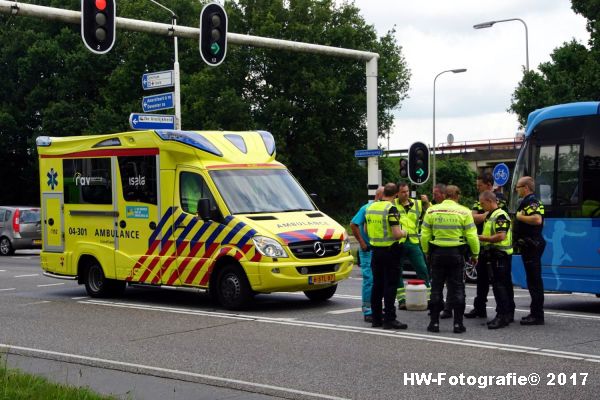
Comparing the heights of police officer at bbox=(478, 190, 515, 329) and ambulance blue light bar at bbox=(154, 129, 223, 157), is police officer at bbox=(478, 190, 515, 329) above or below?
below

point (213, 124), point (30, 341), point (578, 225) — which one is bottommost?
point (30, 341)

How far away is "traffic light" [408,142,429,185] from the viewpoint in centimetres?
2036

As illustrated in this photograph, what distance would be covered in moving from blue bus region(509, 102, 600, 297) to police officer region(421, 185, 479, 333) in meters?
2.77

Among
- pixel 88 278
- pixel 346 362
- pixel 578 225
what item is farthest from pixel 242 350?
pixel 88 278

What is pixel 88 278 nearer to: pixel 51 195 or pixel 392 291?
pixel 51 195

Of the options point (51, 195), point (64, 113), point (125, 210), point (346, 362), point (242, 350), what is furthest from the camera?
point (64, 113)

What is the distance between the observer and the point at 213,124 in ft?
157

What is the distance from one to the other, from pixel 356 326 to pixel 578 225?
3.79 m

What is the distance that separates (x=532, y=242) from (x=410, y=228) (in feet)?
5.95

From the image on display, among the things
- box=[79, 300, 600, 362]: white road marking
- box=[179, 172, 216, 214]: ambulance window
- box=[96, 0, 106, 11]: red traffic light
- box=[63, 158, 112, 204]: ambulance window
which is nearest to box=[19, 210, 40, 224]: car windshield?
box=[63, 158, 112, 204]: ambulance window

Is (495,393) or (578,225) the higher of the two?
(578,225)

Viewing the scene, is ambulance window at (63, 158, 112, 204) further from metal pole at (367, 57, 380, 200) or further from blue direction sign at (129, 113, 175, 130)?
metal pole at (367, 57, 380, 200)

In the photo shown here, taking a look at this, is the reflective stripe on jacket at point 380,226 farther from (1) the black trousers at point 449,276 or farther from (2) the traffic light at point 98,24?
(2) the traffic light at point 98,24

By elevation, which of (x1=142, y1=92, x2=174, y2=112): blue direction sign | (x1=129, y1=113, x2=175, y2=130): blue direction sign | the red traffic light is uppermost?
the red traffic light
